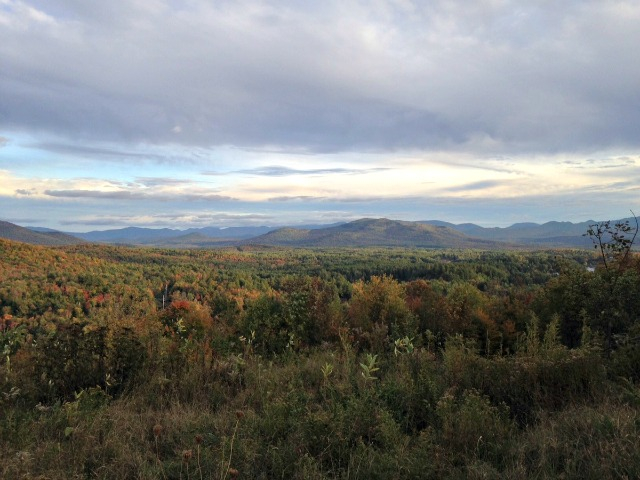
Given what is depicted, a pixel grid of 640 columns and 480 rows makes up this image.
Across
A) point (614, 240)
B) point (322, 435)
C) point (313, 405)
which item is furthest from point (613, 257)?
point (322, 435)

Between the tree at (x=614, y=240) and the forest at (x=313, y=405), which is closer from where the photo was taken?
the forest at (x=313, y=405)

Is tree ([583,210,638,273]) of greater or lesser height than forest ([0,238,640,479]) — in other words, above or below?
above

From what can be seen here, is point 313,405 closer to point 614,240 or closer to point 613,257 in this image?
point 613,257

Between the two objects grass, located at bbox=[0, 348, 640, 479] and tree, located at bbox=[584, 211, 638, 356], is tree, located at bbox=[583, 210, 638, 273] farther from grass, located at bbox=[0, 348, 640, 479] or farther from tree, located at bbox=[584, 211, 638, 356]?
grass, located at bbox=[0, 348, 640, 479]

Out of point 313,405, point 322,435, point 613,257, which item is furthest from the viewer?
point 613,257

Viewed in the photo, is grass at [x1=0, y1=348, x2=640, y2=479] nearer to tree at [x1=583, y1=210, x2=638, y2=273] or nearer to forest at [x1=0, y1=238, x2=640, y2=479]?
forest at [x1=0, y1=238, x2=640, y2=479]

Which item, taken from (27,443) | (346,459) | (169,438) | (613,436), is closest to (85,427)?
(27,443)

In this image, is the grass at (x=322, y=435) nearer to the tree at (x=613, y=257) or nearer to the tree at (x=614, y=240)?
the tree at (x=613, y=257)

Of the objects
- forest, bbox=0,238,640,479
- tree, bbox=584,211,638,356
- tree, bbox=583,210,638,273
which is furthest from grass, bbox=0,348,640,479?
tree, bbox=583,210,638,273

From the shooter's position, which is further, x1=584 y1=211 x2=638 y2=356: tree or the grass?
x1=584 y1=211 x2=638 y2=356: tree

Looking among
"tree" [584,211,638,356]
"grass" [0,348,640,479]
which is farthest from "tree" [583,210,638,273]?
"grass" [0,348,640,479]

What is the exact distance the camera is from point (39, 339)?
16.6 ft

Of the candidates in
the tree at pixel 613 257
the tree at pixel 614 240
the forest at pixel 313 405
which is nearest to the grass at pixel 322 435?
the forest at pixel 313 405

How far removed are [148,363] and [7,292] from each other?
60206mm
